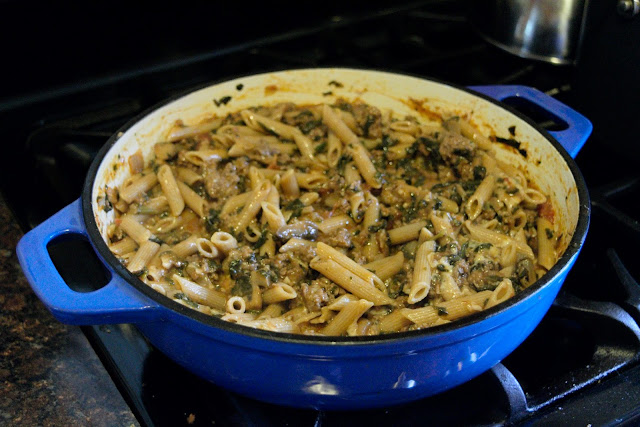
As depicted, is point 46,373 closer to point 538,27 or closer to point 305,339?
point 305,339

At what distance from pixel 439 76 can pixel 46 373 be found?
1.89 m

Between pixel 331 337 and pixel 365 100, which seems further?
pixel 365 100

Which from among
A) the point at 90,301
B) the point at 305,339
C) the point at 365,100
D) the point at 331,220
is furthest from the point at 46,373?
the point at 365,100

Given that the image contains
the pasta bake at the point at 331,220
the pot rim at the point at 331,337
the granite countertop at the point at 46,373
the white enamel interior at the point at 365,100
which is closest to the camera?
the pot rim at the point at 331,337

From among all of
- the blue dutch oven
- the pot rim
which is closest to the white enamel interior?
the blue dutch oven

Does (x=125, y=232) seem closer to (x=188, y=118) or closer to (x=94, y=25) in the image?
(x=188, y=118)

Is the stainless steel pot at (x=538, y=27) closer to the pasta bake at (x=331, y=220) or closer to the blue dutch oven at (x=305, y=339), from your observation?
the pasta bake at (x=331, y=220)

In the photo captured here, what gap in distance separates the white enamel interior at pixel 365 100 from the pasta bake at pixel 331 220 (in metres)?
0.04

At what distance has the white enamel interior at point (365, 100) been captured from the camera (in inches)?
72.8

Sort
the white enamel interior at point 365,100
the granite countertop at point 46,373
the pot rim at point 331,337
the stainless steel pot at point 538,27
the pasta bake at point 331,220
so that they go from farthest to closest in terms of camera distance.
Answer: the stainless steel pot at point 538,27, the white enamel interior at point 365,100, the pasta bake at point 331,220, the granite countertop at point 46,373, the pot rim at point 331,337

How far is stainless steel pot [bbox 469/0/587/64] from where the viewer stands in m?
2.20

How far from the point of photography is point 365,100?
2.33 metres

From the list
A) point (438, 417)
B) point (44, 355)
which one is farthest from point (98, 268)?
point (438, 417)

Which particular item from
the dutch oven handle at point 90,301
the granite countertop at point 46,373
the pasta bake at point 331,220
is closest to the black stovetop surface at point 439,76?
the granite countertop at point 46,373
